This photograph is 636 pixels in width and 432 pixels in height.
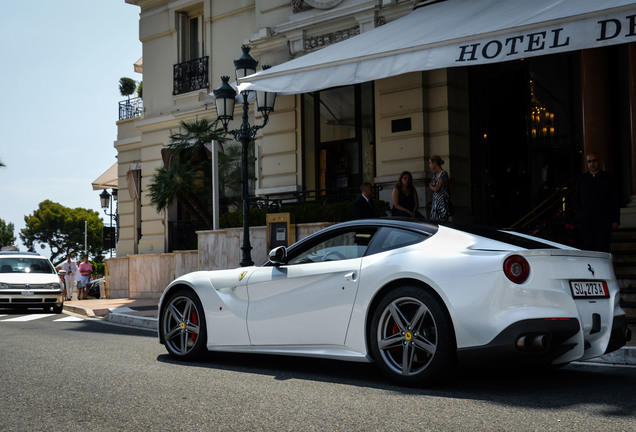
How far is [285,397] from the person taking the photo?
5.00m

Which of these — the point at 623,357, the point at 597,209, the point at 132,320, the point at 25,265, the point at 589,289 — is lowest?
the point at 132,320

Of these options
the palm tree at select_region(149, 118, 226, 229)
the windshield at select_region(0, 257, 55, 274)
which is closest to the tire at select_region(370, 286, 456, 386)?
the palm tree at select_region(149, 118, 226, 229)

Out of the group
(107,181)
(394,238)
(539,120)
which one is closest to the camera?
(394,238)

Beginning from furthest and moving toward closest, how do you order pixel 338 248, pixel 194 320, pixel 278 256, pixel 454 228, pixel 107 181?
1. pixel 107 181
2. pixel 194 320
3. pixel 278 256
4. pixel 338 248
5. pixel 454 228

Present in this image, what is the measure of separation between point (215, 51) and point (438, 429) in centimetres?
1756

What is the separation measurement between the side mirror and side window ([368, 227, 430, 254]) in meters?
0.85

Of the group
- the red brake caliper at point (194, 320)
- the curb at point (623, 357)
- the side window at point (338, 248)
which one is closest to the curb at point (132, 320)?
the red brake caliper at point (194, 320)

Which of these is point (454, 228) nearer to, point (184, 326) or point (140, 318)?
point (184, 326)

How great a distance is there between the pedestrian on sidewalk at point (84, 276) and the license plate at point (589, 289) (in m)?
20.9

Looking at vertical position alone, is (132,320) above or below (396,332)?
below

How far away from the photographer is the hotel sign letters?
8.57 metres

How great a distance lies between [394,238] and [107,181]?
76.3ft

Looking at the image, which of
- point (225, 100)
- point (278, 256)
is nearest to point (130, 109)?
point (225, 100)

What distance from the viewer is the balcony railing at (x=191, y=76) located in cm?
2056
